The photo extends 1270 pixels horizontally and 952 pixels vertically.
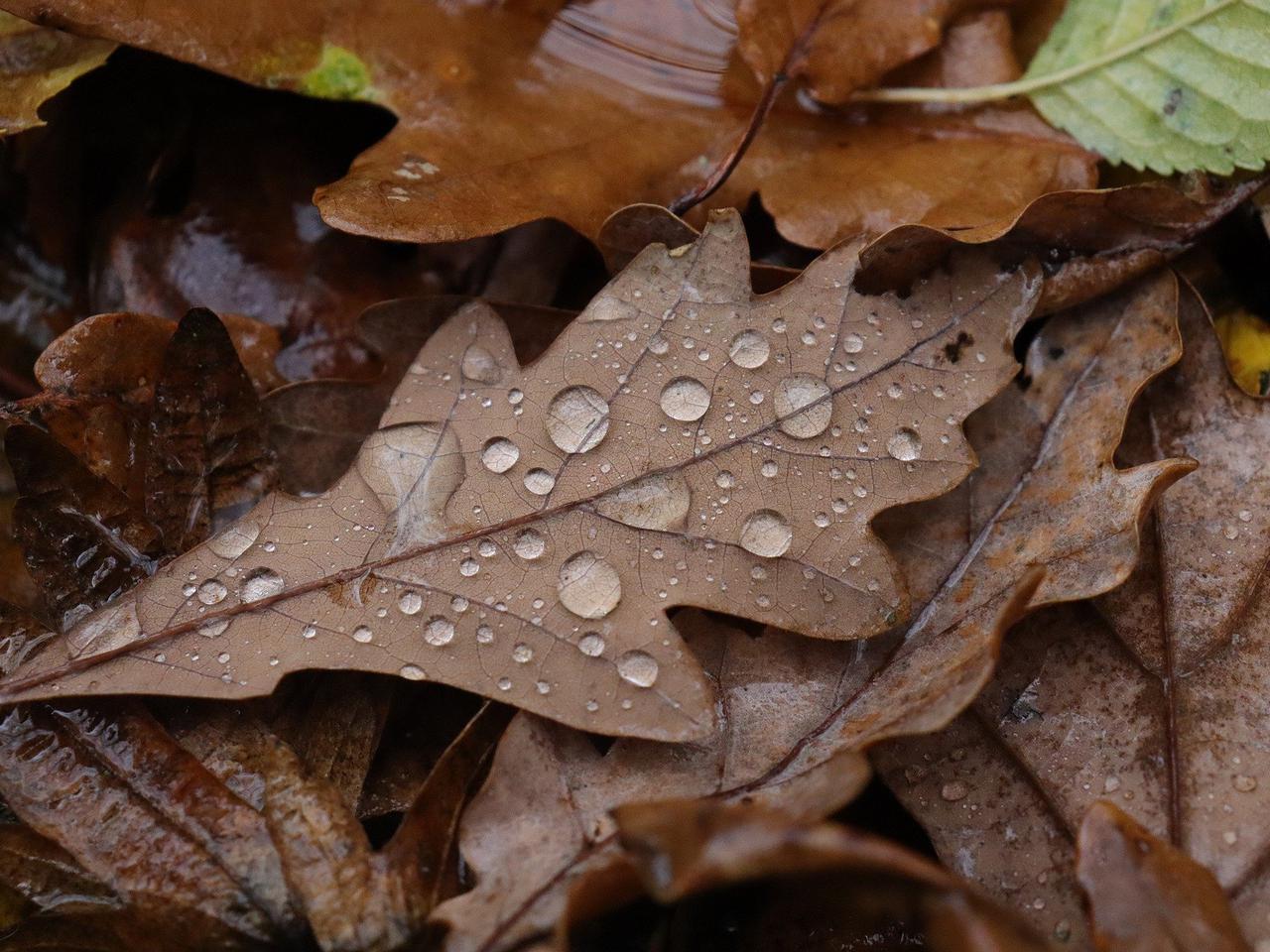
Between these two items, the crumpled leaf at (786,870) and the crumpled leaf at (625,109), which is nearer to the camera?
the crumpled leaf at (786,870)

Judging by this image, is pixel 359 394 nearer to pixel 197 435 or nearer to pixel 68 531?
pixel 197 435

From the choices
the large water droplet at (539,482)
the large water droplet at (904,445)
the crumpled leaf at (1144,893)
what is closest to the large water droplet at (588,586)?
the large water droplet at (539,482)

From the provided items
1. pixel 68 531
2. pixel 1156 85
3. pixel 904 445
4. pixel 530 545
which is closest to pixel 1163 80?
pixel 1156 85

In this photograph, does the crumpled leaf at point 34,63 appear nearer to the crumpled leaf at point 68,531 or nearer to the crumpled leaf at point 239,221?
the crumpled leaf at point 239,221

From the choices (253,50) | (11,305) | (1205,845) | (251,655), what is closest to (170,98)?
(253,50)

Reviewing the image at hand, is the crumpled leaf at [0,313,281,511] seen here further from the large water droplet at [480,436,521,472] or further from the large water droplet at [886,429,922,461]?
the large water droplet at [886,429,922,461]

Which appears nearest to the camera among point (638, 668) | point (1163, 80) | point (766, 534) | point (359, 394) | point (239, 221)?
point (638, 668)

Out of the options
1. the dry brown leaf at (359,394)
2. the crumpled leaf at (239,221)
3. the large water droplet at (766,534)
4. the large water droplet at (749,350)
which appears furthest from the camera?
the crumpled leaf at (239,221)
